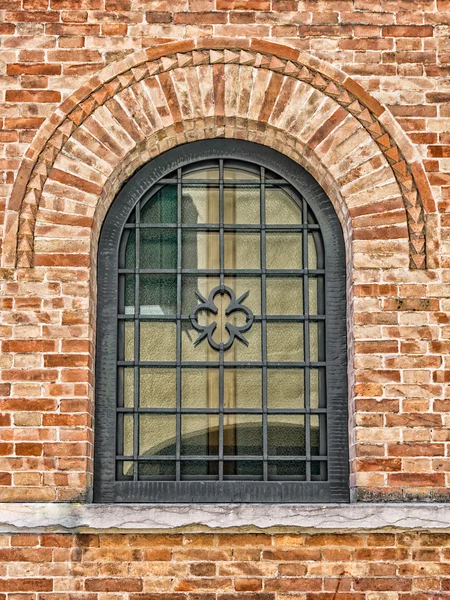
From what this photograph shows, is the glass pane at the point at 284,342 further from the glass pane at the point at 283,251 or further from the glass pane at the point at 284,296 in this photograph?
the glass pane at the point at 283,251

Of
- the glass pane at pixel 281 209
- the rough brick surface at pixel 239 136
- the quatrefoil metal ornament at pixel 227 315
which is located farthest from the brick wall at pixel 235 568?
the glass pane at pixel 281 209

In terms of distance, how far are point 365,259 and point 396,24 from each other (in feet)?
4.97

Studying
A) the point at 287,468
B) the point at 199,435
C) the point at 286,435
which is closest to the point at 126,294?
the point at 199,435

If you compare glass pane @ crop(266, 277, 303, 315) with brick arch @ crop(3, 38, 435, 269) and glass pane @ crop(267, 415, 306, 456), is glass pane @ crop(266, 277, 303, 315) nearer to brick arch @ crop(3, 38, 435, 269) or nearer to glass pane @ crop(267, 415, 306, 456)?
brick arch @ crop(3, 38, 435, 269)

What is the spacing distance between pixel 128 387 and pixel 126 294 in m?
0.59

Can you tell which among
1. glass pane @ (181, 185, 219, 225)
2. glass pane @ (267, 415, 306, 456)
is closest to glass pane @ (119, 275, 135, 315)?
glass pane @ (181, 185, 219, 225)

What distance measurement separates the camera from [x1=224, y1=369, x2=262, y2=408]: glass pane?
17.4 ft

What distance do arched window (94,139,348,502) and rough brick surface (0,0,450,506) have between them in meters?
0.15

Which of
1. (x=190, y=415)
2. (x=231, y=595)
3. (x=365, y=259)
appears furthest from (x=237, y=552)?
(x=365, y=259)

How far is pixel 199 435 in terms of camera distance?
526 centimetres

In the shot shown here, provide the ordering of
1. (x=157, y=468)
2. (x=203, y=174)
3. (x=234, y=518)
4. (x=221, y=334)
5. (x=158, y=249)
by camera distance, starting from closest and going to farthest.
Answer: (x=234, y=518), (x=157, y=468), (x=221, y=334), (x=158, y=249), (x=203, y=174)

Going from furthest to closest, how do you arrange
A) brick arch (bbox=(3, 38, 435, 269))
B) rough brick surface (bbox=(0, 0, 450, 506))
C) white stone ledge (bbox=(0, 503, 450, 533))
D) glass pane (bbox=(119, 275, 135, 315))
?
glass pane (bbox=(119, 275, 135, 315)) < brick arch (bbox=(3, 38, 435, 269)) < rough brick surface (bbox=(0, 0, 450, 506)) < white stone ledge (bbox=(0, 503, 450, 533))

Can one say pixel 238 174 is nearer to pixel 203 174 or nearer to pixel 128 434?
pixel 203 174

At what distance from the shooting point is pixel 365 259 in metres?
5.14
